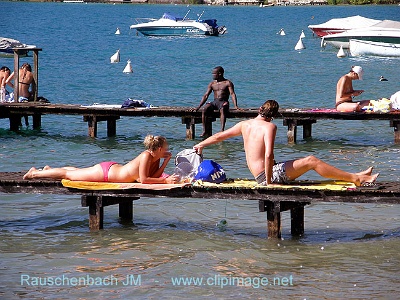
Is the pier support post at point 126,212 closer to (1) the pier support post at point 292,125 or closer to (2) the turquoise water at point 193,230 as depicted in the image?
(2) the turquoise water at point 193,230

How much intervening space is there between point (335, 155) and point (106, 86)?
18.5 metres

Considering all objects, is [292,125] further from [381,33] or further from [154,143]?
[381,33]

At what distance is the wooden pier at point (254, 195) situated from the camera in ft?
34.4

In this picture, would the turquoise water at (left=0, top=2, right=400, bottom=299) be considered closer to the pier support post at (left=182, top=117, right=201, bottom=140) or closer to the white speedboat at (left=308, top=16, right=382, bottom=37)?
the pier support post at (left=182, top=117, right=201, bottom=140)

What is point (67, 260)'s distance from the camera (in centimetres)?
1063

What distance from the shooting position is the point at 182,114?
19625 millimetres

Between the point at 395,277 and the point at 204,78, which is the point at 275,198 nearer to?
the point at 395,277

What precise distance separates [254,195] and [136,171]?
1481 mm

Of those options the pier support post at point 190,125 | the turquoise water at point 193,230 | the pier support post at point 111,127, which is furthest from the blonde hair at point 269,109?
the pier support post at point 111,127

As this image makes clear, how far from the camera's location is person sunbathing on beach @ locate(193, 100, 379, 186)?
35.7 ft

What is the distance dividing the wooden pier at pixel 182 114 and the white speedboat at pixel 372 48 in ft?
80.3

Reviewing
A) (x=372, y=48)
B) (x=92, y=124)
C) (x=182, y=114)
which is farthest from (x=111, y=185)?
(x=372, y=48)

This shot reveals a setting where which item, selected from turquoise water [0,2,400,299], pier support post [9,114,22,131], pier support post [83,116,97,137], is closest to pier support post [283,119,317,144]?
turquoise water [0,2,400,299]

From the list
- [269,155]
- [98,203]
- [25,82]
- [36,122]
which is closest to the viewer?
[269,155]
